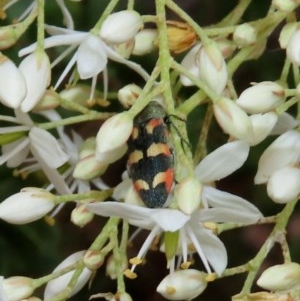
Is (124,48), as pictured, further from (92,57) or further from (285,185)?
(285,185)

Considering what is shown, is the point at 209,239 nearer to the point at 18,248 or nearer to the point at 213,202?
the point at 213,202

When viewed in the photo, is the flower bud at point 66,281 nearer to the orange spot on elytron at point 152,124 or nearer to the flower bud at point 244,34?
the orange spot on elytron at point 152,124

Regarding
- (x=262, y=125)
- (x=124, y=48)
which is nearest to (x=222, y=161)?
(x=262, y=125)

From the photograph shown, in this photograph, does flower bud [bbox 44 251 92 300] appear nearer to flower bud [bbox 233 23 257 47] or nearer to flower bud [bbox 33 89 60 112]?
flower bud [bbox 33 89 60 112]

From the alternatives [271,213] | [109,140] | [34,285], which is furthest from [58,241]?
[109,140]

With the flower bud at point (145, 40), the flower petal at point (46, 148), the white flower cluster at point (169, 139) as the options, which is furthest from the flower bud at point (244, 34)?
the flower petal at point (46, 148)

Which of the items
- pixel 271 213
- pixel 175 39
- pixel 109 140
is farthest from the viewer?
pixel 271 213
